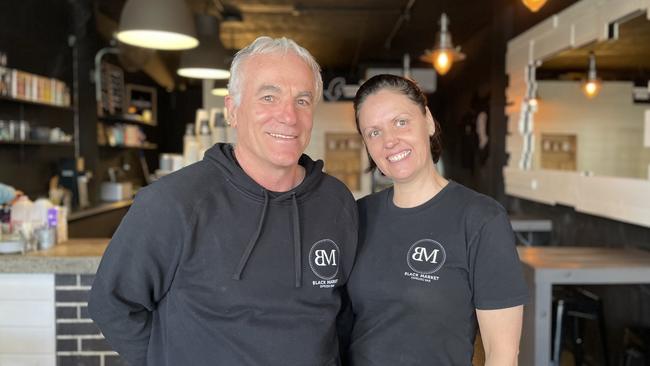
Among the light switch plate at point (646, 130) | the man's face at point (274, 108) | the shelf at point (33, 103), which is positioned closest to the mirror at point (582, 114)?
the light switch plate at point (646, 130)

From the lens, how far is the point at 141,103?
899 centimetres

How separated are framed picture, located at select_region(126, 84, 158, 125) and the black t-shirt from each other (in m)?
7.14

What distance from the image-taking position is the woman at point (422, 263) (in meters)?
1.47

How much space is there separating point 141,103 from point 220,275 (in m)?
8.21

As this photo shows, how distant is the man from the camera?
1.38 meters

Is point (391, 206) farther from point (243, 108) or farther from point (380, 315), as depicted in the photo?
point (243, 108)

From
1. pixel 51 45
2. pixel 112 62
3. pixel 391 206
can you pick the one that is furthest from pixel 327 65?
pixel 391 206

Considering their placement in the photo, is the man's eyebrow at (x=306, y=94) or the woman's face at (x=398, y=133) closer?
the man's eyebrow at (x=306, y=94)

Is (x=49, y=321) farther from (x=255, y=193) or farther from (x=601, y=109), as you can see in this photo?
(x=601, y=109)

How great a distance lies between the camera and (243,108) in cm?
150

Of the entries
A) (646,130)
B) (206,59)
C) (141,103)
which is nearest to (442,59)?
(206,59)

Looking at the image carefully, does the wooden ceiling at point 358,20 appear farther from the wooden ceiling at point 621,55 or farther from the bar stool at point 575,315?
the bar stool at point 575,315

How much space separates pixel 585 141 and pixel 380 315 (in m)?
3.36

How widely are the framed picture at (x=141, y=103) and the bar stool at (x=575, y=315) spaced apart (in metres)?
6.42
